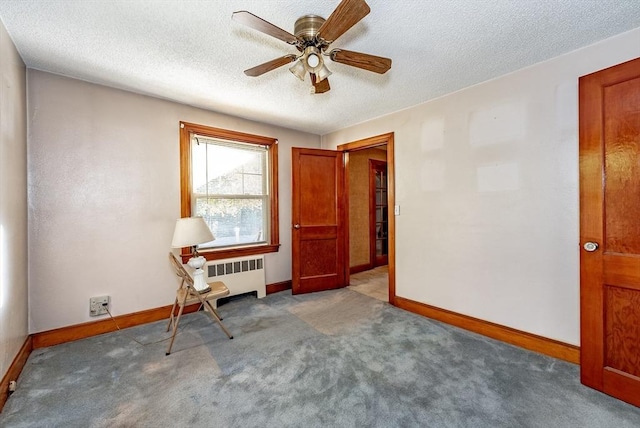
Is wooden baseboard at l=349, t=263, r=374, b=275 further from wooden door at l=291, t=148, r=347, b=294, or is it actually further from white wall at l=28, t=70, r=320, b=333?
white wall at l=28, t=70, r=320, b=333

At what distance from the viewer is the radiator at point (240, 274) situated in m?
3.32

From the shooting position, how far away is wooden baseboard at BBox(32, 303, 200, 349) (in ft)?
7.71

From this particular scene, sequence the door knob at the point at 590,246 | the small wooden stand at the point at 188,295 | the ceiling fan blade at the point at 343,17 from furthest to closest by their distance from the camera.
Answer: the small wooden stand at the point at 188,295, the door knob at the point at 590,246, the ceiling fan blade at the point at 343,17

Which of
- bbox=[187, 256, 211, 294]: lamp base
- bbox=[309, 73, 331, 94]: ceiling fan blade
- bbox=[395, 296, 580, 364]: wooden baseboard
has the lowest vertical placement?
bbox=[395, 296, 580, 364]: wooden baseboard

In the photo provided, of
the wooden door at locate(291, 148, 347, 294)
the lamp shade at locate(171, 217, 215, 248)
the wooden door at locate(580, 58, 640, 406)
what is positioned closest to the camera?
the wooden door at locate(580, 58, 640, 406)

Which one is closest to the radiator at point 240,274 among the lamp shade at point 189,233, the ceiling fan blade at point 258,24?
the lamp shade at point 189,233

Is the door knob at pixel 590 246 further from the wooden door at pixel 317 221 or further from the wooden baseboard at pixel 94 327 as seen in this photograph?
the wooden baseboard at pixel 94 327

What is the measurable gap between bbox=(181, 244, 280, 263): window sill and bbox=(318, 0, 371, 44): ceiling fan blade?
265 cm

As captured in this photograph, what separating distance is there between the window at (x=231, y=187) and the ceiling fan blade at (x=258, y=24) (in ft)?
6.68

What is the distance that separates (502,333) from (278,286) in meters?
2.72

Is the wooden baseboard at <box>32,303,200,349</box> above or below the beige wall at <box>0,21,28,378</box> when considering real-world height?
below

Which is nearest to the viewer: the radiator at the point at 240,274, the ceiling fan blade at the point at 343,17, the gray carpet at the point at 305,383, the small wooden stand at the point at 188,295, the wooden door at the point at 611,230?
the ceiling fan blade at the point at 343,17

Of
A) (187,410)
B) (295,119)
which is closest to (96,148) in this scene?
(295,119)

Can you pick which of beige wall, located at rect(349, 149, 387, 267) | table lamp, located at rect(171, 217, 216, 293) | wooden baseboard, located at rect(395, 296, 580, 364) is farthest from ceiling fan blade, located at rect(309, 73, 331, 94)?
beige wall, located at rect(349, 149, 387, 267)
